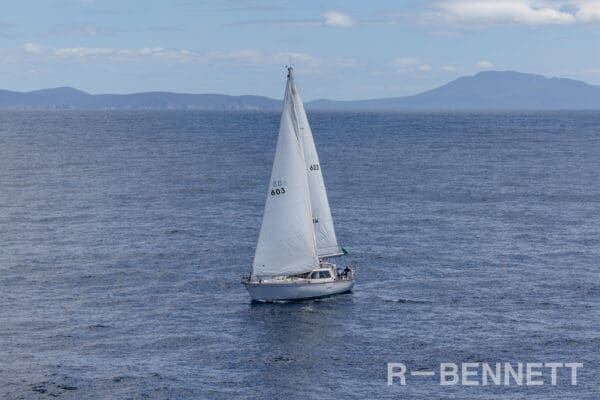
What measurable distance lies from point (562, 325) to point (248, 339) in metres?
26.1

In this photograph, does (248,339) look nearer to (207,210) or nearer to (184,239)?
(184,239)

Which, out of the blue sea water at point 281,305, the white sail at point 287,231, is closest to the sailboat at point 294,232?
the white sail at point 287,231

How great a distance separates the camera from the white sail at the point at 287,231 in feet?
276

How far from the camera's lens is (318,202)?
3398 inches

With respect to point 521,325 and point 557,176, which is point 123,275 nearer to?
point 521,325

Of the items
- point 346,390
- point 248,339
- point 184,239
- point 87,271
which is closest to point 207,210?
point 184,239

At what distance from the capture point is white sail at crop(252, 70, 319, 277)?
276 ft

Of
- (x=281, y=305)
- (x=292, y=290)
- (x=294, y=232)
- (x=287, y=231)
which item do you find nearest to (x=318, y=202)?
(x=294, y=232)

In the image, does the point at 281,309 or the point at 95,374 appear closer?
the point at 95,374

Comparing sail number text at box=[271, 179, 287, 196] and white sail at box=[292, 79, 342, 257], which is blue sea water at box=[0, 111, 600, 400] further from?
sail number text at box=[271, 179, 287, 196]

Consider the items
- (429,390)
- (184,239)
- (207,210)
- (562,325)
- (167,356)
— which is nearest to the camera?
(429,390)

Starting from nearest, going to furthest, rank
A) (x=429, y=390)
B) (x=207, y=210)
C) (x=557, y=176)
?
(x=429, y=390), (x=207, y=210), (x=557, y=176)

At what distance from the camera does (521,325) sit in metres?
74.1

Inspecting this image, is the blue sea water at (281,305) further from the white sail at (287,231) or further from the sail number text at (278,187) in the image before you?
the sail number text at (278,187)
